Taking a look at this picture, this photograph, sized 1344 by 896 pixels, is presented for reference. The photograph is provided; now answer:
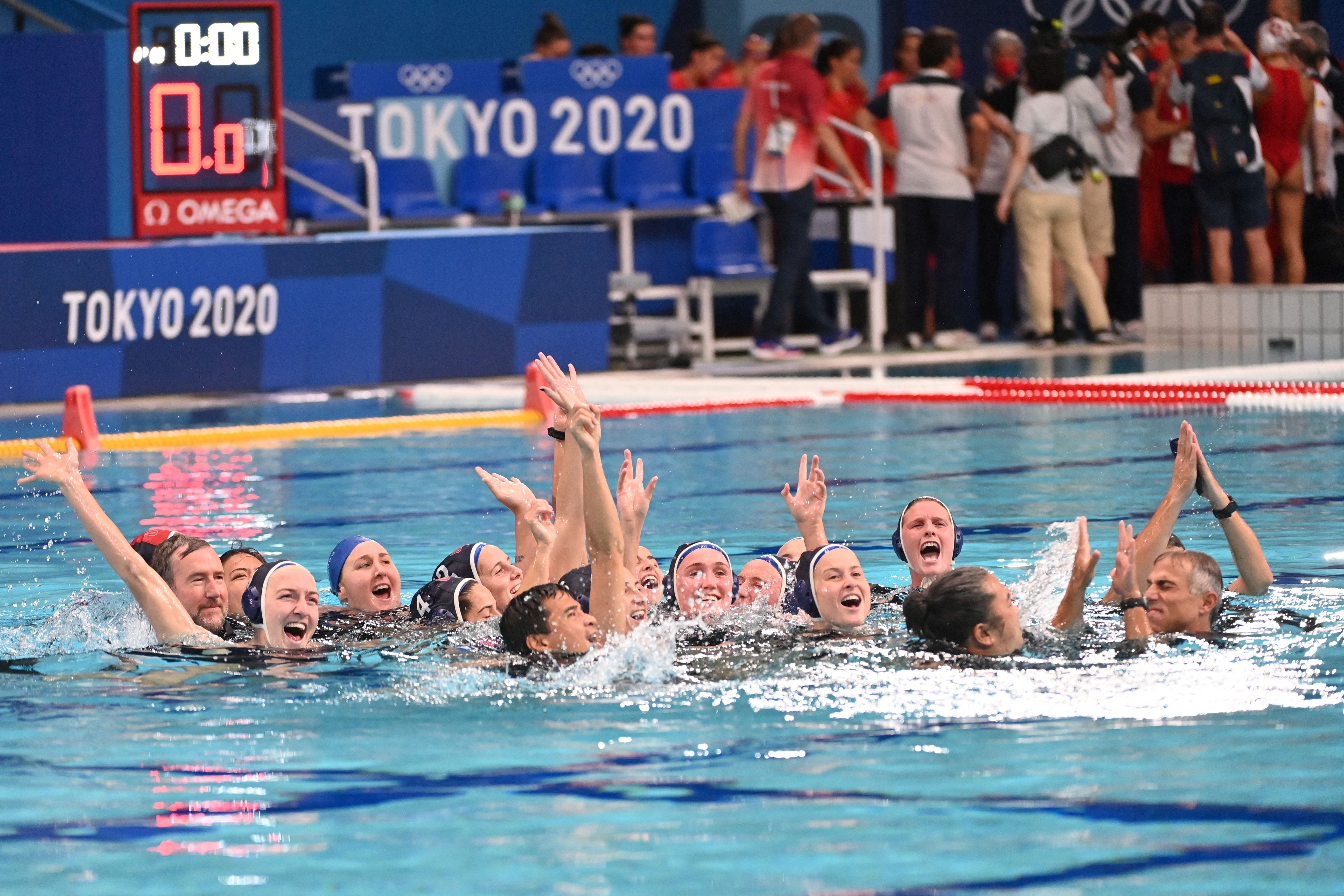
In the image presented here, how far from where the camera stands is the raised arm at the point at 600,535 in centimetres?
524

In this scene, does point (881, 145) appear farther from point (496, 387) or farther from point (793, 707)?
point (793, 707)

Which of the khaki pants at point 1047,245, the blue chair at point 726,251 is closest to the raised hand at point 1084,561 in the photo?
the khaki pants at point 1047,245

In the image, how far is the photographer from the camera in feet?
50.2

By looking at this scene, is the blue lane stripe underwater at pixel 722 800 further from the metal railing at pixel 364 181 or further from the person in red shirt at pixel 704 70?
the person in red shirt at pixel 704 70

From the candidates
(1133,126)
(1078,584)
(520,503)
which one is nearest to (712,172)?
(1133,126)

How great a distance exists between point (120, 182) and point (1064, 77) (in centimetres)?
670

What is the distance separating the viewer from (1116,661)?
550cm

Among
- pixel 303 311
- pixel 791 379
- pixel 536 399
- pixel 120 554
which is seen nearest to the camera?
pixel 120 554

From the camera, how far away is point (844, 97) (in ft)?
54.8

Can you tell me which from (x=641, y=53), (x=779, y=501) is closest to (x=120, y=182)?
(x=641, y=53)

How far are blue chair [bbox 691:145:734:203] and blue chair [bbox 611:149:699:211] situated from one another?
0.21 meters

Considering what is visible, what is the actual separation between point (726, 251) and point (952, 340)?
191 cm

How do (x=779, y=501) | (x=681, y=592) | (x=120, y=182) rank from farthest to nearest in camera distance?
(x=120, y=182), (x=779, y=501), (x=681, y=592)

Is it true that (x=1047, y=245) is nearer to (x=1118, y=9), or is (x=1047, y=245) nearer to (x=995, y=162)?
(x=995, y=162)
